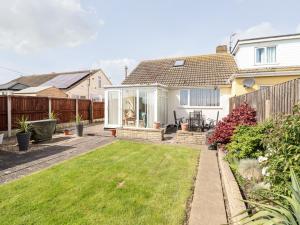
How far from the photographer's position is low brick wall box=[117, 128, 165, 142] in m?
11.8

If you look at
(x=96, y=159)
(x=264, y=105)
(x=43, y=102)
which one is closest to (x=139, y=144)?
(x=96, y=159)

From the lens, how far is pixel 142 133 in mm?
12305

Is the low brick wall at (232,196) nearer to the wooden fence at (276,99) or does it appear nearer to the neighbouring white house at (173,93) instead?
the wooden fence at (276,99)

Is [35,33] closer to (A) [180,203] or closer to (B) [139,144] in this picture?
(B) [139,144]

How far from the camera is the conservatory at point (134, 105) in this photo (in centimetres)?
1400


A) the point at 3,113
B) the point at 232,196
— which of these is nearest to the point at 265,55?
the point at 232,196

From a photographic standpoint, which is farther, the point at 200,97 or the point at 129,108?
the point at 200,97

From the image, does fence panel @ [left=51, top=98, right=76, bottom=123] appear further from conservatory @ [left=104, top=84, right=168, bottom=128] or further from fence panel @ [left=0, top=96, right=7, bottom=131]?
conservatory @ [left=104, top=84, right=168, bottom=128]

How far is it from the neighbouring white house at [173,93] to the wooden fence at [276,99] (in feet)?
22.9

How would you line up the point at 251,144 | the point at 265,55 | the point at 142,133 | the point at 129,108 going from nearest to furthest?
the point at 251,144 < the point at 142,133 < the point at 129,108 < the point at 265,55

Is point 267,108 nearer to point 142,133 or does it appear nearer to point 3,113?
→ point 142,133

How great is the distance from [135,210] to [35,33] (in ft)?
62.5

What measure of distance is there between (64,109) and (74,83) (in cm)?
1158

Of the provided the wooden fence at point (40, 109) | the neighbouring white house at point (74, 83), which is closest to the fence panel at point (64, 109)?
the wooden fence at point (40, 109)
